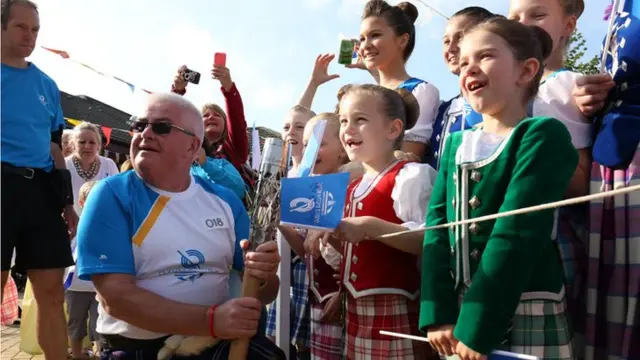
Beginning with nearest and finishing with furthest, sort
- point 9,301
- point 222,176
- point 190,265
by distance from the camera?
point 190,265
point 222,176
point 9,301

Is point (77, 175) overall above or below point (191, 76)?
below

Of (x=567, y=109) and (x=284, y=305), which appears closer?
(x=567, y=109)

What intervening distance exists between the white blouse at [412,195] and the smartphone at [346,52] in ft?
5.55

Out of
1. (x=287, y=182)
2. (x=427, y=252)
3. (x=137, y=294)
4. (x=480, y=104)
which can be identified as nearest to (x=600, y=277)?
(x=427, y=252)

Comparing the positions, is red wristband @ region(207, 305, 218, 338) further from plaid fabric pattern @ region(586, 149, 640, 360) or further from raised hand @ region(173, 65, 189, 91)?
raised hand @ region(173, 65, 189, 91)

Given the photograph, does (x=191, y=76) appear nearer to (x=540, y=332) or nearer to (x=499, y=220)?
(x=499, y=220)

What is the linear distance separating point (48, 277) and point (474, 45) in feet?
8.45

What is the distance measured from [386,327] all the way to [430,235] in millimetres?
435

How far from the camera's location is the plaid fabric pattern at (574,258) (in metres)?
1.71

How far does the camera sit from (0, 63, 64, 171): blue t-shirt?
118 inches

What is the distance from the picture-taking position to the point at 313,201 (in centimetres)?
174

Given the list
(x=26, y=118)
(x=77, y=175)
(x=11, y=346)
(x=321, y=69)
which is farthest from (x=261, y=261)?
(x=11, y=346)

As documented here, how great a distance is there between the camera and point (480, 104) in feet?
5.45

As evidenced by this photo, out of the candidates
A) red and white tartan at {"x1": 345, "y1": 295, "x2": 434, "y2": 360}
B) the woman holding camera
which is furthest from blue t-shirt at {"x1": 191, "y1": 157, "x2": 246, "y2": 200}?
red and white tartan at {"x1": 345, "y1": 295, "x2": 434, "y2": 360}
